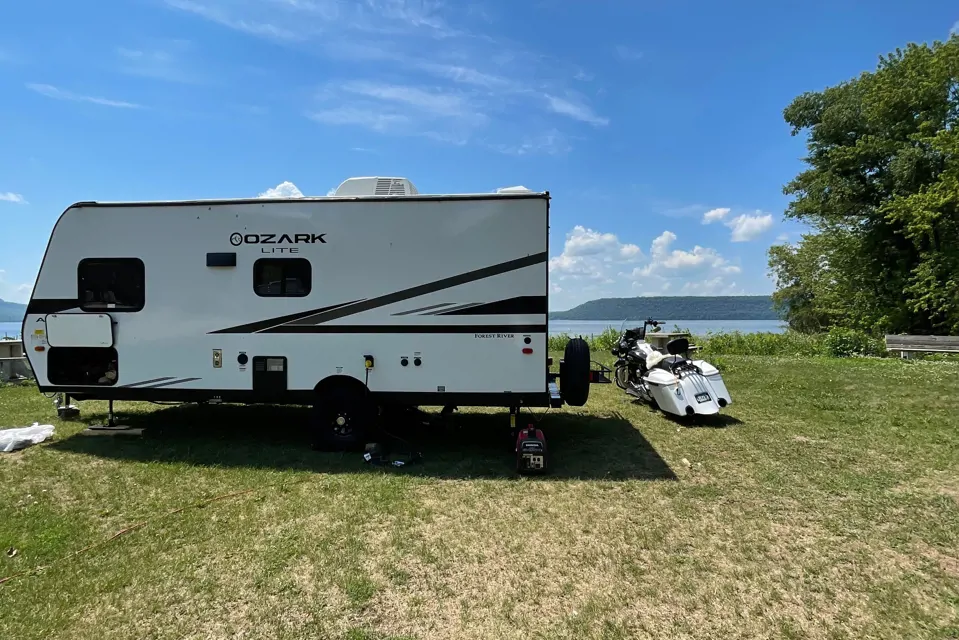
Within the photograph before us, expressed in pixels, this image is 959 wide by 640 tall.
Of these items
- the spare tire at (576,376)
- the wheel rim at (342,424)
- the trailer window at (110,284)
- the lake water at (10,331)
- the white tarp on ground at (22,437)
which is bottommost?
the white tarp on ground at (22,437)

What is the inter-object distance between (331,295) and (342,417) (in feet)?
4.91

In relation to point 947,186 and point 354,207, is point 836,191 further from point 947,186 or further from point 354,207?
point 354,207

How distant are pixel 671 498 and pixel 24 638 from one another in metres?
4.83

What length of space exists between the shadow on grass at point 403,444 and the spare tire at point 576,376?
66 centimetres

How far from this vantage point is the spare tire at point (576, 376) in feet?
21.5

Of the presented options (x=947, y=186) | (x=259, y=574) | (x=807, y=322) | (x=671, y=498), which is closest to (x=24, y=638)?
(x=259, y=574)

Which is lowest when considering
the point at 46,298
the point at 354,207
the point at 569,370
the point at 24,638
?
the point at 24,638

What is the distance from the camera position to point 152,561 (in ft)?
12.5

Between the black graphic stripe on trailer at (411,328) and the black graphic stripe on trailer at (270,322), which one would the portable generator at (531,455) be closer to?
the black graphic stripe on trailer at (411,328)

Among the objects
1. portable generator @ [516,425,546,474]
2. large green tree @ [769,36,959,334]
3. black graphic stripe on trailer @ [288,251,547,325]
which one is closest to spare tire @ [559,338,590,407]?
portable generator @ [516,425,546,474]

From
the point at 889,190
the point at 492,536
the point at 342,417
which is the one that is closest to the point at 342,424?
the point at 342,417

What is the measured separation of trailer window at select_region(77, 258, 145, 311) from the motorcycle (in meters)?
7.44

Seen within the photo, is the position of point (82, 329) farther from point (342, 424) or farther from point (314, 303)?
point (342, 424)

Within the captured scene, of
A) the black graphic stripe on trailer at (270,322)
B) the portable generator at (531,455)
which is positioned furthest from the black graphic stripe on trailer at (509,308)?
the portable generator at (531,455)
